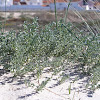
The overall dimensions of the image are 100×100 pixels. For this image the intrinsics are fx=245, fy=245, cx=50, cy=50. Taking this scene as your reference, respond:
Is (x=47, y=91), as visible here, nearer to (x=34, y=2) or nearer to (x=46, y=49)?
(x=46, y=49)

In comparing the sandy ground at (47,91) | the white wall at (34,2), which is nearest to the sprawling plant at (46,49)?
the sandy ground at (47,91)

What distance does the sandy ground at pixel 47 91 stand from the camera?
195cm

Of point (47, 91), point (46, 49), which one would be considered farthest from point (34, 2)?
point (47, 91)

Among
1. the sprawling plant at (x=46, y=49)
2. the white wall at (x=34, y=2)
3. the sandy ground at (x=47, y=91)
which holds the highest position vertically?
the white wall at (x=34, y=2)

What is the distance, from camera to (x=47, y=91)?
2.02 m

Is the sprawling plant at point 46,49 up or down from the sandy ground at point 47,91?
up

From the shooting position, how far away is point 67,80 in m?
2.21

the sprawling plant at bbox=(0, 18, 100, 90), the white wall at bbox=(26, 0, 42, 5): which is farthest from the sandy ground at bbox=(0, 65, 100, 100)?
the white wall at bbox=(26, 0, 42, 5)

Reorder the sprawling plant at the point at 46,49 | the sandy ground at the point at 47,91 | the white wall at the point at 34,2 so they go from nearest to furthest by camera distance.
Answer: the sandy ground at the point at 47,91
the sprawling plant at the point at 46,49
the white wall at the point at 34,2

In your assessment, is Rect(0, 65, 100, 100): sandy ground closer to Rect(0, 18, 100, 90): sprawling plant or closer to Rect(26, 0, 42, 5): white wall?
Rect(0, 18, 100, 90): sprawling plant

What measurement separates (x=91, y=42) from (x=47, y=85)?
58 centimetres

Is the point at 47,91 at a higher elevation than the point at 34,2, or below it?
below

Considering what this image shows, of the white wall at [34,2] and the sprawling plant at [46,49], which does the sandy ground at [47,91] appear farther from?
the white wall at [34,2]

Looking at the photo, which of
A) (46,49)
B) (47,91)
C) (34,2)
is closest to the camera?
(47,91)
